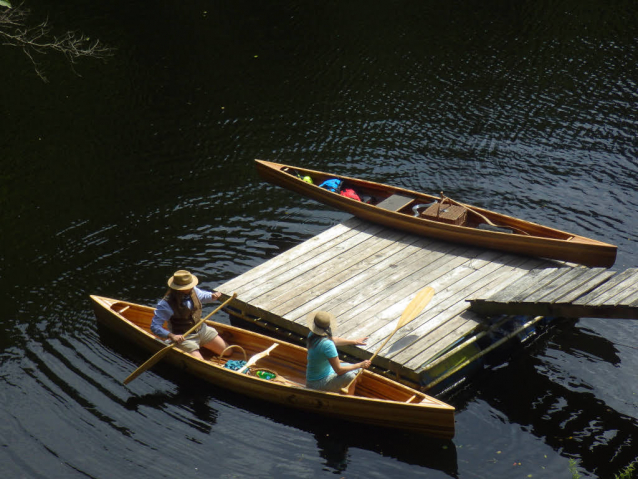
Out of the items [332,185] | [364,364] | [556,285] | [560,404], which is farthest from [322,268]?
[560,404]

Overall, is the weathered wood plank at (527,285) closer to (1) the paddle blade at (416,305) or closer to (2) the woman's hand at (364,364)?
(1) the paddle blade at (416,305)

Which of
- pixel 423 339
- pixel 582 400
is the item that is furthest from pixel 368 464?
pixel 582 400

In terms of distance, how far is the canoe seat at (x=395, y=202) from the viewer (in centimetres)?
1329

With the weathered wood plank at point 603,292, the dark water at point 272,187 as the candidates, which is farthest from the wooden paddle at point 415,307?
the weathered wood plank at point 603,292

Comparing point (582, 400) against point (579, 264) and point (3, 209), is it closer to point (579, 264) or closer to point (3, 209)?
point (579, 264)

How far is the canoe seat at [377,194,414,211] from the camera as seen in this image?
43.6 ft

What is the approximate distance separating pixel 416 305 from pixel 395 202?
3.57 metres

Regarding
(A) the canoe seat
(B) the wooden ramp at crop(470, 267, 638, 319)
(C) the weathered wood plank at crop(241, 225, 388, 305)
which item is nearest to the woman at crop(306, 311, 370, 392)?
(C) the weathered wood plank at crop(241, 225, 388, 305)

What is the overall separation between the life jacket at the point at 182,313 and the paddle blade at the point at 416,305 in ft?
9.21

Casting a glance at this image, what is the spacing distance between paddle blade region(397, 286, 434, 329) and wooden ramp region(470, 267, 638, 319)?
0.69 metres

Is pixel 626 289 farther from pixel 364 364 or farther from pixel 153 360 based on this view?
pixel 153 360

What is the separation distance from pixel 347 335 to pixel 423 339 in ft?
3.45

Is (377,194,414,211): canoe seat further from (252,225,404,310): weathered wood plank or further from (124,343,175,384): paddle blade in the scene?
(124,343,175,384): paddle blade

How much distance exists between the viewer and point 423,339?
399 inches
